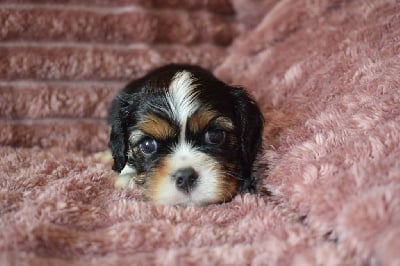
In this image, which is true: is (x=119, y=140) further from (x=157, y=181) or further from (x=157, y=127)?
(x=157, y=181)

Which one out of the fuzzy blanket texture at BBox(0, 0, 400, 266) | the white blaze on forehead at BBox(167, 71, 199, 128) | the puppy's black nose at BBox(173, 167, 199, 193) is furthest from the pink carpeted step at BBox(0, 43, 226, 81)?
the puppy's black nose at BBox(173, 167, 199, 193)

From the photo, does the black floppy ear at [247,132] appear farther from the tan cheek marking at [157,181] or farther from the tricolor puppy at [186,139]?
the tan cheek marking at [157,181]

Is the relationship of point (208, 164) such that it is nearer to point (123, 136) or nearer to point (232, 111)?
point (232, 111)

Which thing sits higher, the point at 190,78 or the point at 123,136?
the point at 190,78

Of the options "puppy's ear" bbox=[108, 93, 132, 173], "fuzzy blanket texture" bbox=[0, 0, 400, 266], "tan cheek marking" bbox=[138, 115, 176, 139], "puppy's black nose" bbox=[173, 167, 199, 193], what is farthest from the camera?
"puppy's ear" bbox=[108, 93, 132, 173]

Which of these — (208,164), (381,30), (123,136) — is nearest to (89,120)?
(123,136)

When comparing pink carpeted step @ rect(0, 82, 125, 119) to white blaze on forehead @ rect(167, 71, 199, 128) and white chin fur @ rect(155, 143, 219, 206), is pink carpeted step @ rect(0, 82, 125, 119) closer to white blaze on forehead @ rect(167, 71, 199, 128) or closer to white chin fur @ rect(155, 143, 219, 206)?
white blaze on forehead @ rect(167, 71, 199, 128)
